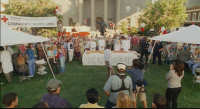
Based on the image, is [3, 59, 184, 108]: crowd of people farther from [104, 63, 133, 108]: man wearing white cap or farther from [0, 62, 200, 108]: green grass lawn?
[0, 62, 200, 108]: green grass lawn

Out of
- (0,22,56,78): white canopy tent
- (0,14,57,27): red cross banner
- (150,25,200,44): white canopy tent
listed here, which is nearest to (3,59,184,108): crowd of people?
(0,22,56,78): white canopy tent

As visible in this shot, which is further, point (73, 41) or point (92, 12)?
point (92, 12)

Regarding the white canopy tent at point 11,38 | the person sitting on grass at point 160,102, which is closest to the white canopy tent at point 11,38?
the white canopy tent at point 11,38

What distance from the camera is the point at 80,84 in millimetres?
7543

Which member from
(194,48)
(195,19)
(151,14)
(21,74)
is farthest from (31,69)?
(195,19)

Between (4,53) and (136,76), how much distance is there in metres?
5.80

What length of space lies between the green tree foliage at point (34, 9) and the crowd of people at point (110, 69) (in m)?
9.02

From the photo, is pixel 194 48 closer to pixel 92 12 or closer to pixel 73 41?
pixel 73 41

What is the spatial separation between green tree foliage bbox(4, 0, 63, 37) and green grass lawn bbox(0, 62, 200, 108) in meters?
12.3

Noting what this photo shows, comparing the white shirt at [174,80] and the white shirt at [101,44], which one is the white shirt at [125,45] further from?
the white shirt at [174,80]

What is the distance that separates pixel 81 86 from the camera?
729 centimetres

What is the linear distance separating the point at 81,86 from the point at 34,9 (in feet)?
52.9

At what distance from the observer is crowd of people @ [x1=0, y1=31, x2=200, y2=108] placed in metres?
3.13

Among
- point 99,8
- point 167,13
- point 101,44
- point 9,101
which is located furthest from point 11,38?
point 99,8
